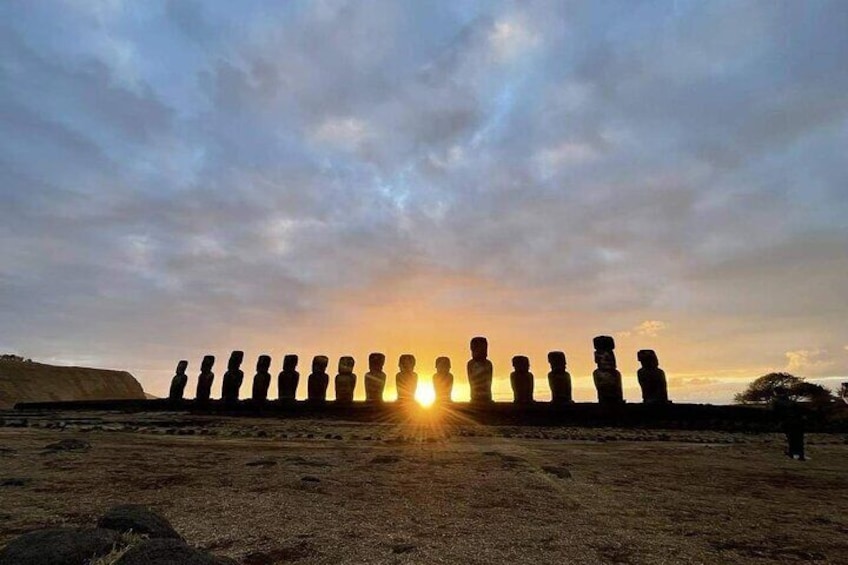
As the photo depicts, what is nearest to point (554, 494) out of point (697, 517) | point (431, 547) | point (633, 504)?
point (633, 504)

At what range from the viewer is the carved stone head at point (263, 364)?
28.4 m

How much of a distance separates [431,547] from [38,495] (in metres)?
5.34

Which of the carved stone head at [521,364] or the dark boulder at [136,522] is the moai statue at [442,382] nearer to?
the carved stone head at [521,364]

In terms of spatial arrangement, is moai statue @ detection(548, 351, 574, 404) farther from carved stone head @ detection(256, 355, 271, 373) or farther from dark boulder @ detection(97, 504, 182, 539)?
dark boulder @ detection(97, 504, 182, 539)

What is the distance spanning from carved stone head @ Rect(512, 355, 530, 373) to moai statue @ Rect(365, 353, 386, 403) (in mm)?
6923

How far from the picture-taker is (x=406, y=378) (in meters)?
25.5

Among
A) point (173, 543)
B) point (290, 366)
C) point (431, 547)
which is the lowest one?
point (431, 547)

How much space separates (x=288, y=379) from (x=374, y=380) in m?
5.26

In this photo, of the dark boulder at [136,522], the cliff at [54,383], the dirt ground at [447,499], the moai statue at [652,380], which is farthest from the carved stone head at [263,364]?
the cliff at [54,383]

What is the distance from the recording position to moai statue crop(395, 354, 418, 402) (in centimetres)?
2525

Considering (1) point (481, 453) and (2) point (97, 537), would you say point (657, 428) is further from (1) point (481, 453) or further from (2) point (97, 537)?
(2) point (97, 537)

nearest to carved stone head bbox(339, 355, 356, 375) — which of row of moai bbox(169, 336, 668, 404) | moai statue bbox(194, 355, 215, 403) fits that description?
row of moai bbox(169, 336, 668, 404)

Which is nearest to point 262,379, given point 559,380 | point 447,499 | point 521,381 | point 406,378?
point 406,378

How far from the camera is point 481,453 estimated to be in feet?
38.7
